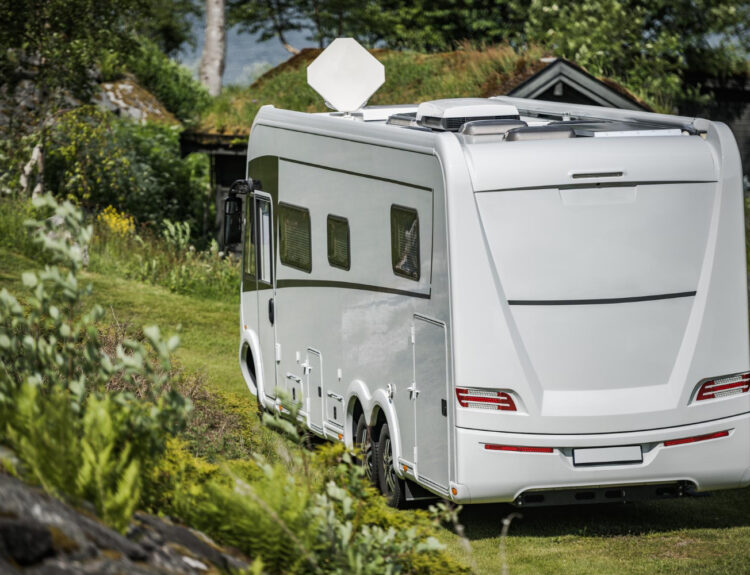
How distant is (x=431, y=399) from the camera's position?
343 inches

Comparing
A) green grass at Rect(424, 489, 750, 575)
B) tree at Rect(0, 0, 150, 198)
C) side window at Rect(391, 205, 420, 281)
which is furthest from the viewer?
tree at Rect(0, 0, 150, 198)

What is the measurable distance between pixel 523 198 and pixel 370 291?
1.81 m

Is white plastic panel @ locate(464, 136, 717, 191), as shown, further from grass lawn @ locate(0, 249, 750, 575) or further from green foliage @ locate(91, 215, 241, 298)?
green foliage @ locate(91, 215, 241, 298)

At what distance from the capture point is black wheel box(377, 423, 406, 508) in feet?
31.5

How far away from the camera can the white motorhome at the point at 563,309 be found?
8.30 meters

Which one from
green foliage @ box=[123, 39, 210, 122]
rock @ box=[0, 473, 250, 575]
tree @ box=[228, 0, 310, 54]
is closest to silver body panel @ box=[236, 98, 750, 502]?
rock @ box=[0, 473, 250, 575]

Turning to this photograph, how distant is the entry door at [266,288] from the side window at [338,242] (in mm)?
1759

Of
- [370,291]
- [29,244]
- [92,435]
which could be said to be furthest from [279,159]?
[29,244]

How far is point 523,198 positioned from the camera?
8305 millimetres

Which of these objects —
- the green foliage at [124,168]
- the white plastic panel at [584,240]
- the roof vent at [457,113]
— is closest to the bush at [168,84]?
the green foliage at [124,168]

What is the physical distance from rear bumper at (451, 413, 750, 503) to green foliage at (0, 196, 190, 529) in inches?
124

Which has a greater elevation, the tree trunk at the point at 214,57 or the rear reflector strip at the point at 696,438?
the tree trunk at the point at 214,57

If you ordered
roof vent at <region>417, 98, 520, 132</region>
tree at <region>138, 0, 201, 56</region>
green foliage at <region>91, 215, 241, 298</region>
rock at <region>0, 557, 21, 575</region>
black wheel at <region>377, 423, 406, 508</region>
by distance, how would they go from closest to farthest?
Answer: rock at <region>0, 557, 21, 575</region>, black wheel at <region>377, 423, 406, 508</region>, roof vent at <region>417, 98, 520, 132</region>, green foliage at <region>91, 215, 241, 298</region>, tree at <region>138, 0, 201, 56</region>

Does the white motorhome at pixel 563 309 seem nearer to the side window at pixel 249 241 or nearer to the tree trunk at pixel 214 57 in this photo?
the side window at pixel 249 241
